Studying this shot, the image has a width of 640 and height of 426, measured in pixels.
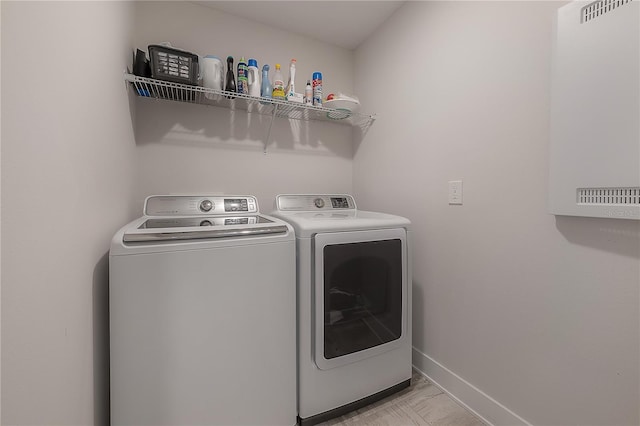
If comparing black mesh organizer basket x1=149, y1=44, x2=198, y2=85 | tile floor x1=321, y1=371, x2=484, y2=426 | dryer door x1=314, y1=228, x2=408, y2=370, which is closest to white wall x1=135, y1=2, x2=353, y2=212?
black mesh organizer basket x1=149, y1=44, x2=198, y2=85

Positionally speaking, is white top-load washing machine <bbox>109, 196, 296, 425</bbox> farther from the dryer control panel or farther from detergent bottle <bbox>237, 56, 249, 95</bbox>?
detergent bottle <bbox>237, 56, 249, 95</bbox>

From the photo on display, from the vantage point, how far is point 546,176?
3.51 ft

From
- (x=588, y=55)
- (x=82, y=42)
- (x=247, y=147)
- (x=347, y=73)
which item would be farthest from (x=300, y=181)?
(x=588, y=55)

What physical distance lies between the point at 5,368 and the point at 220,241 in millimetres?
624

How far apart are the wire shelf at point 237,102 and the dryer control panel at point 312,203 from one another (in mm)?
644

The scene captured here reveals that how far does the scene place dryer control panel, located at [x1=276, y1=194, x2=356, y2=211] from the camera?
71.1 inches

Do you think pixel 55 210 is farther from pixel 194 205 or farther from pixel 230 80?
pixel 230 80

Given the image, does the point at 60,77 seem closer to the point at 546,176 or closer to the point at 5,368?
the point at 5,368

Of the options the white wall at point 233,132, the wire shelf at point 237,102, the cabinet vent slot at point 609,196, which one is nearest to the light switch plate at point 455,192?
the cabinet vent slot at point 609,196

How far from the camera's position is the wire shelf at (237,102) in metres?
1.47

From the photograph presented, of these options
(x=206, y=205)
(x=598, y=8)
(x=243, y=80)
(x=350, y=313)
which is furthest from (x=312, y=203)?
(x=598, y=8)

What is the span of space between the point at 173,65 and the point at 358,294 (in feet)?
5.32

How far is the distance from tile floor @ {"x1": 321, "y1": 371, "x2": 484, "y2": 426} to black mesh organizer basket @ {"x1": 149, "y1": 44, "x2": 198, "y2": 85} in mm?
2022

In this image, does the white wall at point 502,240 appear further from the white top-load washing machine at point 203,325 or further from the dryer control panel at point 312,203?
the white top-load washing machine at point 203,325
